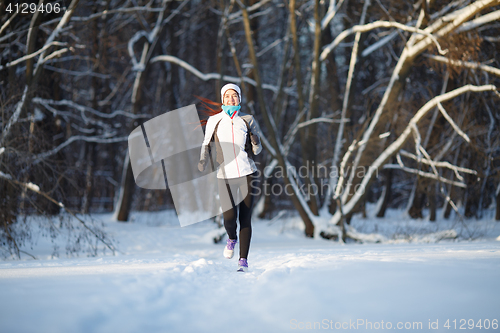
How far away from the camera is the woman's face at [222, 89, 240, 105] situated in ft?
12.3

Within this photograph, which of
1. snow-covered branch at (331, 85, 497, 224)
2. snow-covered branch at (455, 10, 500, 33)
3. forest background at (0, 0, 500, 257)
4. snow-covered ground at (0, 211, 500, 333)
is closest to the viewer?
snow-covered ground at (0, 211, 500, 333)

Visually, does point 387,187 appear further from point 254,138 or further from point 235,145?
point 235,145

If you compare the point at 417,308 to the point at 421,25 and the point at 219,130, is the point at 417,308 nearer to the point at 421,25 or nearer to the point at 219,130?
the point at 219,130

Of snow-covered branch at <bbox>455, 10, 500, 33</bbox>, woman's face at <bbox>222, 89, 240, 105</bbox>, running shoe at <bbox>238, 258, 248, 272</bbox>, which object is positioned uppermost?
snow-covered branch at <bbox>455, 10, 500, 33</bbox>

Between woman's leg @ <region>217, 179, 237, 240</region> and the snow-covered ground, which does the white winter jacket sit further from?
the snow-covered ground

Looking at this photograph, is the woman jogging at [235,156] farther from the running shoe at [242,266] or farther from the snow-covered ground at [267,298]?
the snow-covered ground at [267,298]

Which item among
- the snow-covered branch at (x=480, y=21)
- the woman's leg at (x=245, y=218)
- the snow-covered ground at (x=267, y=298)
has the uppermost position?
the snow-covered branch at (x=480, y=21)

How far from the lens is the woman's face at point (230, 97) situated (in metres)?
3.76

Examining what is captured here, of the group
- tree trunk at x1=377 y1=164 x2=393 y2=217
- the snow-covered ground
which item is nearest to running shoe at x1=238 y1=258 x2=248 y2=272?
the snow-covered ground

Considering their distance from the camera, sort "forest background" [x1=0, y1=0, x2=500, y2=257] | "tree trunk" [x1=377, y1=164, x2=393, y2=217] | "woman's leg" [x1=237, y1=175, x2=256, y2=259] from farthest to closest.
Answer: "tree trunk" [x1=377, y1=164, x2=393, y2=217] < "forest background" [x1=0, y1=0, x2=500, y2=257] < "woman's leg" [x1=237, y1=175, x2=256, y2=259]

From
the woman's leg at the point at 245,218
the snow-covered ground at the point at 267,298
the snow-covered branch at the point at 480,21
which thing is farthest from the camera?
the snow-covered branch at the point at 480,21

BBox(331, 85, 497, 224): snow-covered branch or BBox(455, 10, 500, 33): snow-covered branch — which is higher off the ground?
BBox(455, 10, 500, 33): snow-covered branch

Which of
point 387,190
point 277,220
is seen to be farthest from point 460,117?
point 387,190

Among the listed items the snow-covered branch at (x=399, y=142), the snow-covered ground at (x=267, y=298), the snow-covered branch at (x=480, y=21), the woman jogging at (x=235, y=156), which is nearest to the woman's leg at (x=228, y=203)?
the woman jogging at (x=235, y=156)
